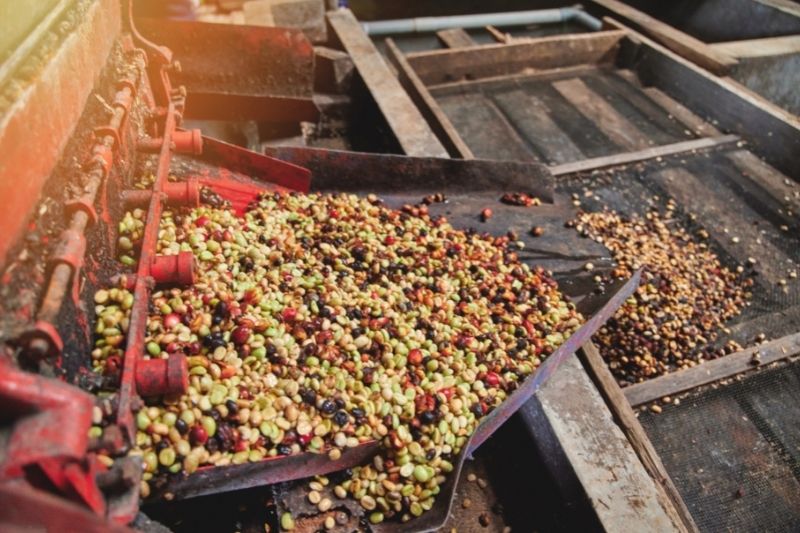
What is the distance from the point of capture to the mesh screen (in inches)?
119

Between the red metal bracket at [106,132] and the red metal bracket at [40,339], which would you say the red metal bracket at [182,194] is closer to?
the red metal bracket at [106,132]

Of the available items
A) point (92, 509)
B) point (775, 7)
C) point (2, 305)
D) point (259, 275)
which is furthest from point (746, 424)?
point (775, 7)

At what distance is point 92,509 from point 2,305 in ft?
2.32

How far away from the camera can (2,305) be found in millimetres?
Result: 1643

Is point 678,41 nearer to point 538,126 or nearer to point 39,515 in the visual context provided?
point 538,126

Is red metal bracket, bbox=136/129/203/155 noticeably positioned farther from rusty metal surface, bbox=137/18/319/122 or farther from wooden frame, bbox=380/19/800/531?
wooden frame, bbox=380/19/800/531

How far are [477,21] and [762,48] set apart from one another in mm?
4106

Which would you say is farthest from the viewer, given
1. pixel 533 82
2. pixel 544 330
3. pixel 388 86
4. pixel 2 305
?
pixel 533 82

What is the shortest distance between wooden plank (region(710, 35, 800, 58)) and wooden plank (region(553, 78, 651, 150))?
178 cm

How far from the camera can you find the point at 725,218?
496cm

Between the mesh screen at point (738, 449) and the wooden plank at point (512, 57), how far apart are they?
15.9ft

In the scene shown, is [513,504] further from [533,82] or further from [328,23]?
[328,23]

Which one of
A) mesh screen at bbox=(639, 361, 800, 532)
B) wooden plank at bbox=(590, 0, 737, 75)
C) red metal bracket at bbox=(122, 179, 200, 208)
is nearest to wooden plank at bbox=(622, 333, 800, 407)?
mesh screen at bbox=(639, 361, 800, 532)

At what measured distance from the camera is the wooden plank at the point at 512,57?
6.65 meters
